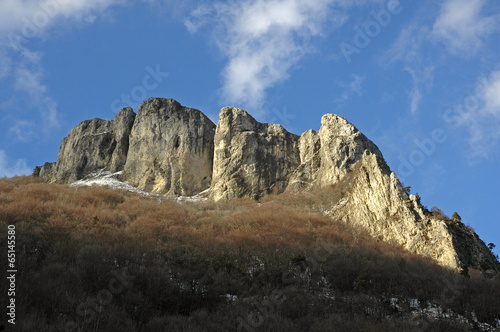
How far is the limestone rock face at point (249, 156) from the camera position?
40.2 m

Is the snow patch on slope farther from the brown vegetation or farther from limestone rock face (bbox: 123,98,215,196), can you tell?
the brown vegetation

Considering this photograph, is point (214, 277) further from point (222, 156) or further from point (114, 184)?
point (114, 184)

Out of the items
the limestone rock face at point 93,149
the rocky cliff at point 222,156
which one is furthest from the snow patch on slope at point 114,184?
the limestone rock face at point 93,149

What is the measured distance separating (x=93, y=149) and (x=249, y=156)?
2200 cm

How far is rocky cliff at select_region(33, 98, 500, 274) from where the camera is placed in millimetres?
36250

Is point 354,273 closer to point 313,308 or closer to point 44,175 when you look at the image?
point 313,308

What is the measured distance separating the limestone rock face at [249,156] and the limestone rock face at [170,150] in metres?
2.31

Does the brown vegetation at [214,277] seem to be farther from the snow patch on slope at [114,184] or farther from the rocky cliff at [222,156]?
the snow patch on slope at [114,184]

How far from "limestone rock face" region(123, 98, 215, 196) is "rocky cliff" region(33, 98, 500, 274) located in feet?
0.39

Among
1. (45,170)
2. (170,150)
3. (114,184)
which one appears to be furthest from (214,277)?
(45,170)

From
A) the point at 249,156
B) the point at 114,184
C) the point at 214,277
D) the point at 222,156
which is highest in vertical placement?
the point at 222,156

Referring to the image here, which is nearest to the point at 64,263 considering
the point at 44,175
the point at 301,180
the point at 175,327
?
the point at 175,327

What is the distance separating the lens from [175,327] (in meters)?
10.6

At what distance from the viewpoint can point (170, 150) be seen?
1764 inches
